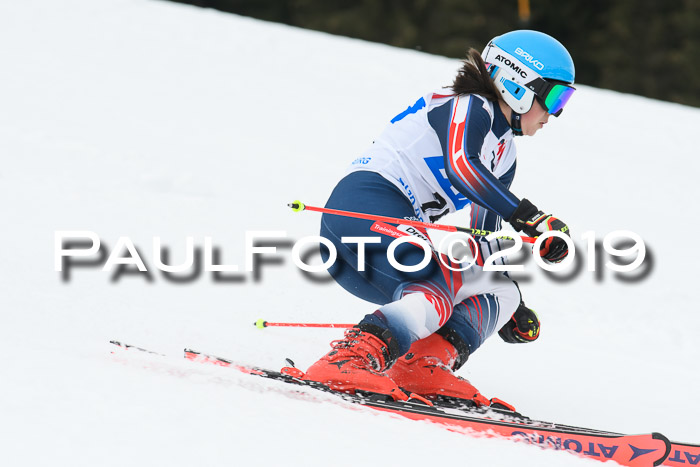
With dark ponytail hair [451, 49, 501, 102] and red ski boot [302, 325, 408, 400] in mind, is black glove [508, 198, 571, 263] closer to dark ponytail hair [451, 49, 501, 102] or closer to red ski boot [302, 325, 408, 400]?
dark ponytail hair [451, 49, 501, 102]

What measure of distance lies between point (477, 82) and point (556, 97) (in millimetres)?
322

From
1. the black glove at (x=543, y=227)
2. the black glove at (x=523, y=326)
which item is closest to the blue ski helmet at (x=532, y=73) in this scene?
the black glove at (x=543, y=227)

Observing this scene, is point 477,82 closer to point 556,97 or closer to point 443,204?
point 556,97

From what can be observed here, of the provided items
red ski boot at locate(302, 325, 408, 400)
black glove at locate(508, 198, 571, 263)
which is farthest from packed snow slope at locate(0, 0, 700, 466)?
black glove at locate(508, 198, 571, 263)

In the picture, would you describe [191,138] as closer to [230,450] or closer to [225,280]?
[225,280]

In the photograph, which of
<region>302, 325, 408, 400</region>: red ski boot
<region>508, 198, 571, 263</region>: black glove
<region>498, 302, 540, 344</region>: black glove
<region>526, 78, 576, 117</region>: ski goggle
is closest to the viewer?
<region>302, 325, 408, 400</region>: red ski boot

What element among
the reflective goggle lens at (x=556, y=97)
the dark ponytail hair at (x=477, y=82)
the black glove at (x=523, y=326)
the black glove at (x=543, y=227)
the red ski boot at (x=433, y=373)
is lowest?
the red ski boot at (x=433, y=373)

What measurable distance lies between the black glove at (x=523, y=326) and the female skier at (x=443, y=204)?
0.07 metres

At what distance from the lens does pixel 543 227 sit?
3234 millimetres

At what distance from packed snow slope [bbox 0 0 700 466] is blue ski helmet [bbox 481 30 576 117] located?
4.44 ft

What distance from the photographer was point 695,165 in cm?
973

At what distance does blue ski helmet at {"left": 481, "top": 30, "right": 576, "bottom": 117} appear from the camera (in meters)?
3.53

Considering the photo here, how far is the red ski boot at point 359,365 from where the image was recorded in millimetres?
3107

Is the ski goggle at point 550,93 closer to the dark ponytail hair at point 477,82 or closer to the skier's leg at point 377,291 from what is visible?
the dark ponytail hair at point 477,82
